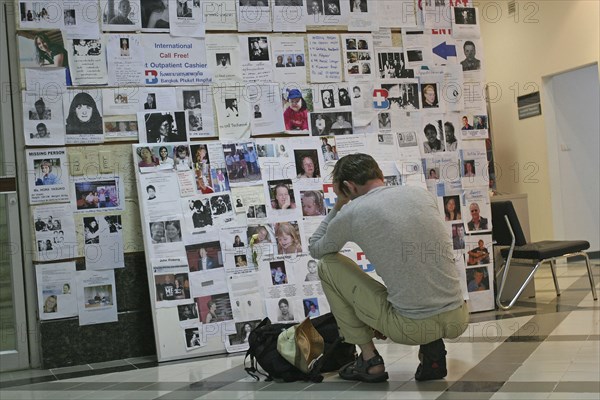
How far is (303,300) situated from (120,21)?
83.0 inches

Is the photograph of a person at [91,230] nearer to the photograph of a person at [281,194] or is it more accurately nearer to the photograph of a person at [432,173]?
the photograph of a person at [281,194]

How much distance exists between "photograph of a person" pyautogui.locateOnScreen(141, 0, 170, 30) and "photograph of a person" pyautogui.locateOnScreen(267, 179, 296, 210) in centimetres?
123

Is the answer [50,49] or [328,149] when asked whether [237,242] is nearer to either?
[328,149]

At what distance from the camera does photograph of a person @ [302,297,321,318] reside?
4816 mm

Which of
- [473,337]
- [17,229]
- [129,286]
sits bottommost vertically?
[473,337]

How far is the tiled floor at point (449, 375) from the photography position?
3.17 meters

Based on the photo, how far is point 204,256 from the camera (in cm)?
468

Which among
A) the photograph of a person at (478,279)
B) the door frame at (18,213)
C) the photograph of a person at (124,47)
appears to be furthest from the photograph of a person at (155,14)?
the photograph of a person at (478,279)

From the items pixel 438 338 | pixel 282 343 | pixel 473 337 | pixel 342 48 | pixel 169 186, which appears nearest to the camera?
pixel 438 338

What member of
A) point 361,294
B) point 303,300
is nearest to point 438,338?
point 361,294

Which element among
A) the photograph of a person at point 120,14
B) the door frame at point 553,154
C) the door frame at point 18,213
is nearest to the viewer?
the door frame at point 18,213

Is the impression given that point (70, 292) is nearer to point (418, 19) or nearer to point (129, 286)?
point (129, 286)

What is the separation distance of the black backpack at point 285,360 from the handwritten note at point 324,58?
80.7 inches

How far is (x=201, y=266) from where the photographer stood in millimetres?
4664
